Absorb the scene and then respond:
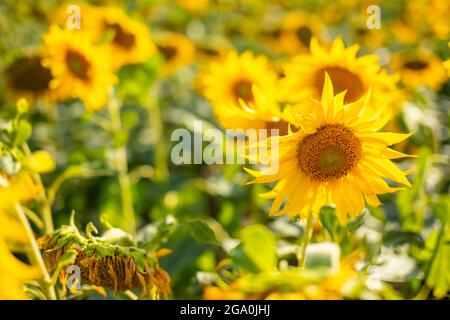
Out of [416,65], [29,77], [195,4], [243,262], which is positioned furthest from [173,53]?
[243,262]

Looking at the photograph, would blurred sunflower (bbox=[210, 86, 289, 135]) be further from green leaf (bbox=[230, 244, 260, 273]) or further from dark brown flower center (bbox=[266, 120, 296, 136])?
green leaf (bbox=[230, 244, 260, 273])

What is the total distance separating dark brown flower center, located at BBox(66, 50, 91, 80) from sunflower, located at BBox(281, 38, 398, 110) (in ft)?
1.45

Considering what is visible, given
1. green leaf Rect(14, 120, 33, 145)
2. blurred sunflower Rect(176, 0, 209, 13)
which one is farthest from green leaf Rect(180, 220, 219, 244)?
blurred sunflower Rect(176, 0, 209, 13)

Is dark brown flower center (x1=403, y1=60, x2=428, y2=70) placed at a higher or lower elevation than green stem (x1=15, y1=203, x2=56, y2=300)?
higher

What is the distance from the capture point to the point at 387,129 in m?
1.47

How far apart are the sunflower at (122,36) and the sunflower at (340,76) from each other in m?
0.44

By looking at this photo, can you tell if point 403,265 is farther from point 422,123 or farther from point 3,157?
point 3,157

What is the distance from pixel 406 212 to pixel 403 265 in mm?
118

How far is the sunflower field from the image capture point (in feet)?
2.35

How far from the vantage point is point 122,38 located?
1.49 metres

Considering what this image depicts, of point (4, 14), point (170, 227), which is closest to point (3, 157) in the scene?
point (170, 227)

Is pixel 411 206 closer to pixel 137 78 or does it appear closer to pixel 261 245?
pixel 261 245

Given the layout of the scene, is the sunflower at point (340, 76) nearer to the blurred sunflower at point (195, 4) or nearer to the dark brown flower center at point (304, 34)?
the dark brown flower center at point (304, 34)

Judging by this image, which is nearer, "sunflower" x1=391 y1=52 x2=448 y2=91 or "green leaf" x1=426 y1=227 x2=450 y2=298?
"green leaf" x1=426 y1=227 x2=450 y2=298
